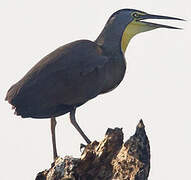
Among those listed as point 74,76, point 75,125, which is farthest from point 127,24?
point 75,125

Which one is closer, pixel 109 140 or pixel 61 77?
pixel 109 140

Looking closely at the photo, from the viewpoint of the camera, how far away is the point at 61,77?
11523 millimetres

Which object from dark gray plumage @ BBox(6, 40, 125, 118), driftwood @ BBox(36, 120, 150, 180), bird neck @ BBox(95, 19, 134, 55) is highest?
bird neck @ BBox(95, 19, 134, 55)

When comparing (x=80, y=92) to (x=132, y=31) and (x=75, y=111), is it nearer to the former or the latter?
(x=75, y=111)

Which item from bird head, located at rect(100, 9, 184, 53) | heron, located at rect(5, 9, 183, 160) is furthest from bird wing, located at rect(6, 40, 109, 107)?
bird head, located at rect(100, 9, 184, 53)

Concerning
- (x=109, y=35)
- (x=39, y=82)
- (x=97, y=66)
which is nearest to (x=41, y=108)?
(x=39, y=82)

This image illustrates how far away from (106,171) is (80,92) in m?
2.28

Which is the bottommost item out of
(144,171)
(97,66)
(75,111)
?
(144,171)

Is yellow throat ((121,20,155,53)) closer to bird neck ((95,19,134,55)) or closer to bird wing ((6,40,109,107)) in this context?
bird neck ((95,19,134,55))

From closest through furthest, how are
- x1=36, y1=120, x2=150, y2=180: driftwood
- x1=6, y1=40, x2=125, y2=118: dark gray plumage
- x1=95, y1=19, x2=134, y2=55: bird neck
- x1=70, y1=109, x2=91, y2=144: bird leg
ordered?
1. x1=36, y1=120, x2=150, y2=180: driftwood
2. x1=6, y1=40, x2=125, y2=118: dark gray plumage
3. x1=70, y1=109, x2=91, y2=144: bird leg
4. x1=95, y1=19, x2=134, y2=55: bird neck

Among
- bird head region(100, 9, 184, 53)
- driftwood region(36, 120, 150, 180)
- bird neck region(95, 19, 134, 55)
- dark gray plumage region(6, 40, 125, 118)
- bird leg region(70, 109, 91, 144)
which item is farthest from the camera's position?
bird head region(100, 9, 184, 53)

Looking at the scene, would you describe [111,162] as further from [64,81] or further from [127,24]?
[127,24]

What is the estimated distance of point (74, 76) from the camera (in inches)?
457

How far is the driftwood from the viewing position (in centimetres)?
943
